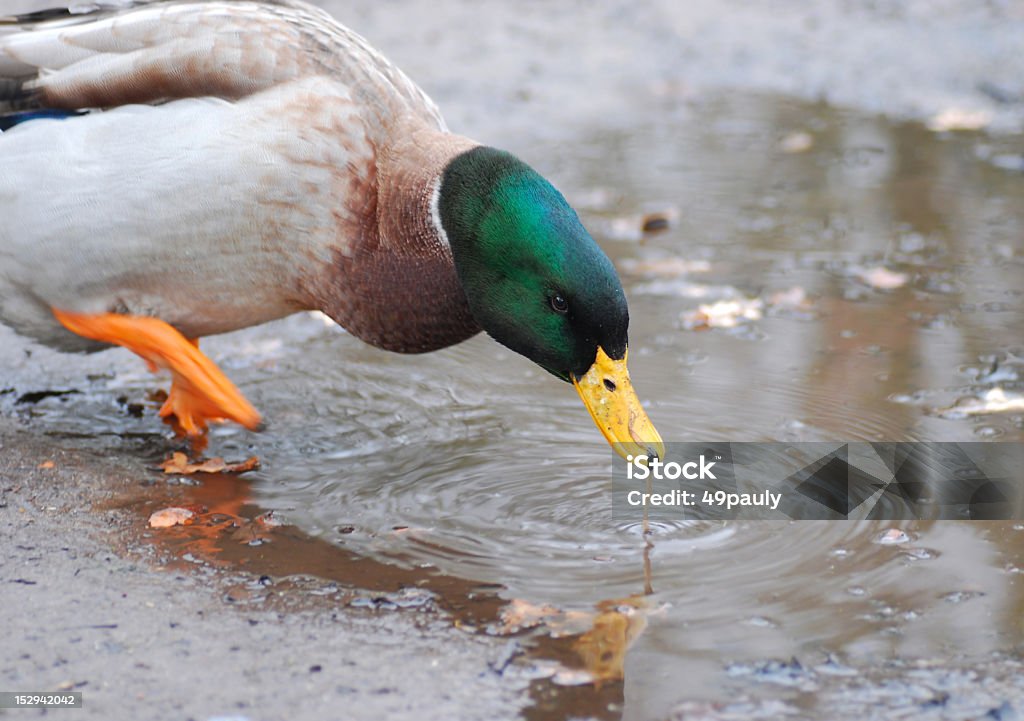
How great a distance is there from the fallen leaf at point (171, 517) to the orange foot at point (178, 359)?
507mm

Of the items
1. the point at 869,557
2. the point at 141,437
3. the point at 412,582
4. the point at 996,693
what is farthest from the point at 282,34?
the point at 996,693

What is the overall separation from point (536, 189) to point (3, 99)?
1.74 metres

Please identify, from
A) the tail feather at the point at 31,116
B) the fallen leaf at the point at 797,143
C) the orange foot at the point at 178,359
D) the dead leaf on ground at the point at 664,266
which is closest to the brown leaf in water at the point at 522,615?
the orange foot at the point at 178,359

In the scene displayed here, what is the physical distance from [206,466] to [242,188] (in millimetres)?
896

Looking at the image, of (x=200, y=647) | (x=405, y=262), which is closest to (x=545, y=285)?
(x=405, y=262)

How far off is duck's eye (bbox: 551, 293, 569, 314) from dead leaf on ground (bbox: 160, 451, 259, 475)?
1223 mm

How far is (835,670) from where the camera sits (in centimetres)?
300

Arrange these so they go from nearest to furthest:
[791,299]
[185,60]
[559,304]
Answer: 1. [559,304]
2. [185,60]
3. [791,299]

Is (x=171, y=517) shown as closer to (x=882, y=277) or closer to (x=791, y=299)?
(x=791, y=299)

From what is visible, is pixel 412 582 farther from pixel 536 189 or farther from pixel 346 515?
pixel 536 189

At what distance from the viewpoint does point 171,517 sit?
3.79 metres

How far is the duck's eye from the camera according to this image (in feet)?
11.5

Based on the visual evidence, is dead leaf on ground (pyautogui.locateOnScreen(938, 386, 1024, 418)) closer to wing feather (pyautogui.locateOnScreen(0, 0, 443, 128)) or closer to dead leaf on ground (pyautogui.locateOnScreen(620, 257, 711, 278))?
dead leaf on ground (pyautogui.locateOnScreen(620, 257, 711, 278))

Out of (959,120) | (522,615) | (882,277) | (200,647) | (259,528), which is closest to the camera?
(200,647)
